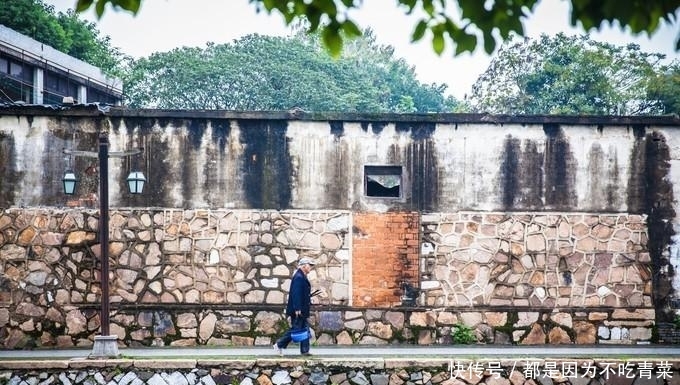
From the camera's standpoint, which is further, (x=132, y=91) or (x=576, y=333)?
(x=132, y=91)

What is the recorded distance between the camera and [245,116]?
17562mm

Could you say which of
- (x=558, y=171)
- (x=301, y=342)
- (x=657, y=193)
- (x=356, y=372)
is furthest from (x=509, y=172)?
(x=356, y=372)

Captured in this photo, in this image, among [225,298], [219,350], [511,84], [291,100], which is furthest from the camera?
[291,100]

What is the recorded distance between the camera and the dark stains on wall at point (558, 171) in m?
17.9

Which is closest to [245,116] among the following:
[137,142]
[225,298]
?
[137,142]

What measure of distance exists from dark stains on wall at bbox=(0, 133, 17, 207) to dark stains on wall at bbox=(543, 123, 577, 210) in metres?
9.16

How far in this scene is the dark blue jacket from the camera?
15523 mm

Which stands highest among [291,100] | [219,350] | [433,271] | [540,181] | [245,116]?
[291,100]

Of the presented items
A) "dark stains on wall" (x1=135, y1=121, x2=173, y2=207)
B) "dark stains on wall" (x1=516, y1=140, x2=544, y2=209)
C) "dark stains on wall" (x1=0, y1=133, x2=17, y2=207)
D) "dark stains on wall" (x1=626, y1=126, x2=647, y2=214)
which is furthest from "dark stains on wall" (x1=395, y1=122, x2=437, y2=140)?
"dark stains on wall" (x1=0, y1=133, x2=17, y2=207)

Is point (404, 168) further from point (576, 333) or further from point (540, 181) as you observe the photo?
point (576, 333)

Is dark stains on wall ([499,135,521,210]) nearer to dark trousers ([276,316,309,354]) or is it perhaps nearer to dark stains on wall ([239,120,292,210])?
dark stains on wall ([239,120,292,210])

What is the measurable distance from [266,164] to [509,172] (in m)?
4.25

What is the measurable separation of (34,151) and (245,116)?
3685mm

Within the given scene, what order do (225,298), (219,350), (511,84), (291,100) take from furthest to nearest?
1. (291,100)
2. (511,84)
3. (225,298)
4. (219,350)
